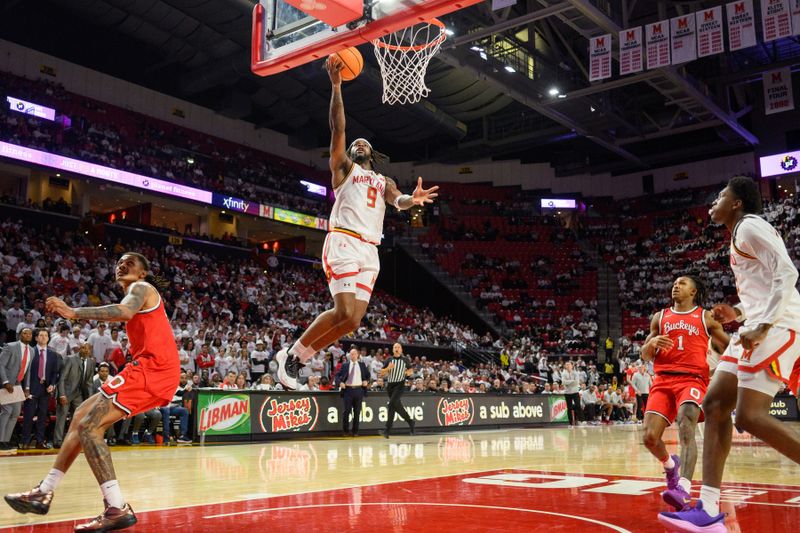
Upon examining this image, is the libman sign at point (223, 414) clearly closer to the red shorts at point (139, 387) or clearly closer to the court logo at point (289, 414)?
the court logo at point (289, 414)

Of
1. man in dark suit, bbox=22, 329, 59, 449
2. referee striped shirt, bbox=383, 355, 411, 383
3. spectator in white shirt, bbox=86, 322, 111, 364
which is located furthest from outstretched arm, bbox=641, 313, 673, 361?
spectator in white shirt, bbox=86, 322, 111, 364

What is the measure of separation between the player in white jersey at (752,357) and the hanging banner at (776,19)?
16.9 m

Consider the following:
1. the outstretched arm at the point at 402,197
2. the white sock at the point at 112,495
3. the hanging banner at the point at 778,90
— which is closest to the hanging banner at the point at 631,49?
the hanging banner at the point at 778,90

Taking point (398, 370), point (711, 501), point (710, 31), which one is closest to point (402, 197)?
point (711, 501)

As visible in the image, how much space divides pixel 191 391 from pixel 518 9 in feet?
57.9

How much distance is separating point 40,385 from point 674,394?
10234 mm

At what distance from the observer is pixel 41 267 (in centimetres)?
1991

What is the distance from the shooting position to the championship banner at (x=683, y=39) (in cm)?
1911

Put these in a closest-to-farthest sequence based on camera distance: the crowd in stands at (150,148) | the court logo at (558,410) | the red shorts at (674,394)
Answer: the red shorts at (674,394) < the court logo at (558,410) < the crowd in stands at (150,148)

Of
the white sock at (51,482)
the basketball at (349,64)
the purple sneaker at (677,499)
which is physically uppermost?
the basketball at (349,64)

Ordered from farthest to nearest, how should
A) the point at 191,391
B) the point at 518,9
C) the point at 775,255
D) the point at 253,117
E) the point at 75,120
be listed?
the point at 253,117 → the point at 75,120 → the point at 518,9 → the point at 191,391 → the point at 775,255

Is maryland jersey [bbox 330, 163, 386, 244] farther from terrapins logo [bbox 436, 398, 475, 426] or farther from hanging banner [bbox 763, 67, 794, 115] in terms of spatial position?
hanging banner [bbox 763, 67, 794, 115]

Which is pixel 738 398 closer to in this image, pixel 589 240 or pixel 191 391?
pixel 191 391

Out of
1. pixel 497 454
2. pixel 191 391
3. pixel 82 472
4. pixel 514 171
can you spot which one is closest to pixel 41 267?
pixel 191 391
